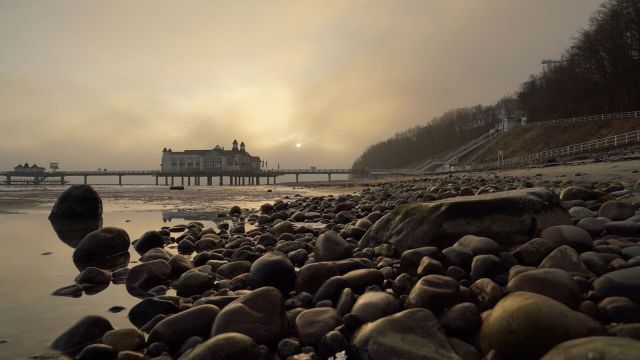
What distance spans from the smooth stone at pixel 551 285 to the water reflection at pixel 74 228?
22.6 ft

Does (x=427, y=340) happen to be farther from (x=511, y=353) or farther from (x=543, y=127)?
(x=543, y=127)

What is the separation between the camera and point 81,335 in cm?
274

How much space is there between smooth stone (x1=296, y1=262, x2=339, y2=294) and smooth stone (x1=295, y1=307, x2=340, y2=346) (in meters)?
0.69

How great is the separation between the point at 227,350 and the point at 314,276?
1385mm

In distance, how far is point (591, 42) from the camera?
50562 millimetres

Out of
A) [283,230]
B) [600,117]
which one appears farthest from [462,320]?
[600,117]

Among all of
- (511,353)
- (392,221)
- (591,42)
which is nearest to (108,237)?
(392,221)

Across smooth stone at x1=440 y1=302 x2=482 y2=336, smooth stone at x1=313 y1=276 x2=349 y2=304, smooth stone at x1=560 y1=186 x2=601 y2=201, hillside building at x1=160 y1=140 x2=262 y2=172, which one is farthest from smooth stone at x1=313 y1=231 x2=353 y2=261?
hillside building at x1=160 y1=140 x2=262 y2=172

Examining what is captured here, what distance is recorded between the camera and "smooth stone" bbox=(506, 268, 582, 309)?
7.74ft

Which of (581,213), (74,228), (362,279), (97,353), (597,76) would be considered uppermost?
(597,76)

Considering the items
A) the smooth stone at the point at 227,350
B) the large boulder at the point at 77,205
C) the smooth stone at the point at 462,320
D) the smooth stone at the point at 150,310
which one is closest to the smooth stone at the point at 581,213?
the smooth stone at the point at 462,320

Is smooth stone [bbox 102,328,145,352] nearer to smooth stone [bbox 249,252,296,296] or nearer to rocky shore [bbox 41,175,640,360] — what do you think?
rocky shore [bbox 41,175,640,360]

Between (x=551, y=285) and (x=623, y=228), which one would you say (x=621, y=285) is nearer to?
(x=551, y=285)

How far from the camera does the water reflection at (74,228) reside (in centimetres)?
771
